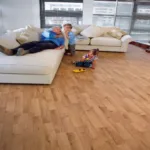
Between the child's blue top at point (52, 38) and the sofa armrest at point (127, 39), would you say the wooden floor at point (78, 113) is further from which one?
the sofa armrest at point (127, 39)

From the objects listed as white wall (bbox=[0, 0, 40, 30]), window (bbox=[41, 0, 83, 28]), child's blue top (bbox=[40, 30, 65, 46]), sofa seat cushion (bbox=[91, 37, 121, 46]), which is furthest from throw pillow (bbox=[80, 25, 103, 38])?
white wall (bbox=[0, 0, 40, 30])

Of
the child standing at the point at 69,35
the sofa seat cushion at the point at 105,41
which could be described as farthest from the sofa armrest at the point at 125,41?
the child standing at the point at 69,35

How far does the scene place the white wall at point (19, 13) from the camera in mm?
6734

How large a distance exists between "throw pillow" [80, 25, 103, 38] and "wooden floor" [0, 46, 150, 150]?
7.08 feet

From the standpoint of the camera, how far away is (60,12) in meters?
7.15

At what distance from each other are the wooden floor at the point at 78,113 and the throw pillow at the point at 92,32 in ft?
7.08

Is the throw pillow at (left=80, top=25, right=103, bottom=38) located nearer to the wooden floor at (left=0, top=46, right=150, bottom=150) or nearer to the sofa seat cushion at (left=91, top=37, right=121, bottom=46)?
Result: the sofa seat cushion at (left=91, top=37, right=121, bottom=46)

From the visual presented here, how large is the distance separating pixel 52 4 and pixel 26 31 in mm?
3449

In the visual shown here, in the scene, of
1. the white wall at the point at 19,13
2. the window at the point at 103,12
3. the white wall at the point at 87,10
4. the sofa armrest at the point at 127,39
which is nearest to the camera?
the sofa armrest at the point at 127,39

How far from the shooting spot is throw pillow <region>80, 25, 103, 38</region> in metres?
5.32

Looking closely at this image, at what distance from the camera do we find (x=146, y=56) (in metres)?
5.03

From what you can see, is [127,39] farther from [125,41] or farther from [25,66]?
[25,66]

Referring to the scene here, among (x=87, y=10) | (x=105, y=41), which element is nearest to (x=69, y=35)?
(x=105, y=41)

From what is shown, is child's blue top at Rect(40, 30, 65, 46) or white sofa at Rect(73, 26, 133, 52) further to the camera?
white sofa at Rect(73, 26, 133, 52)
